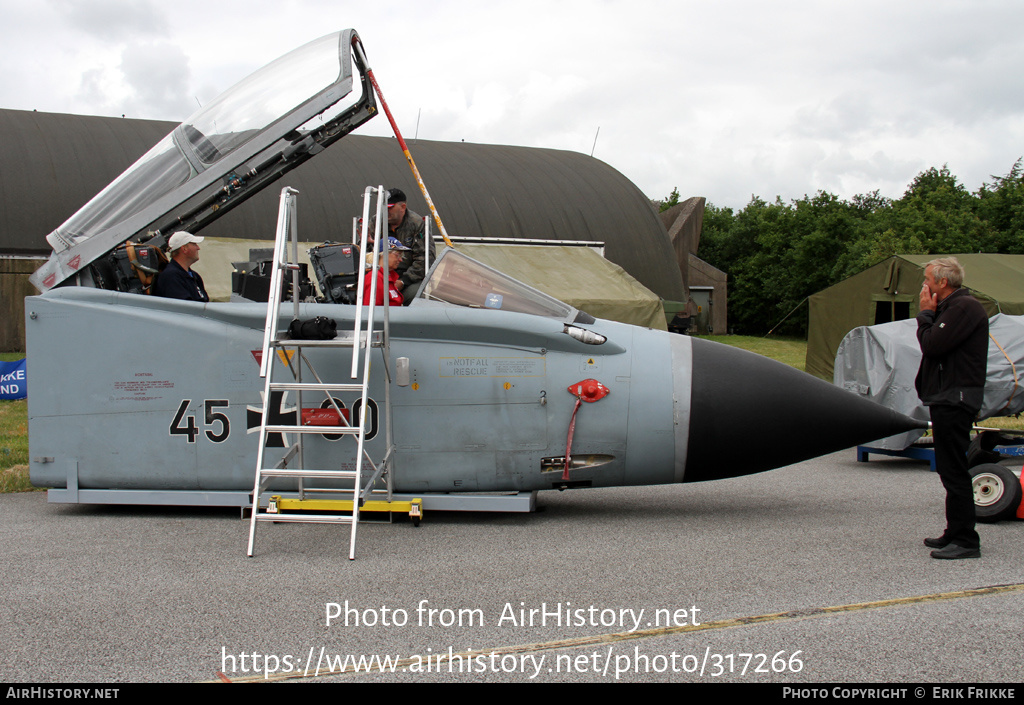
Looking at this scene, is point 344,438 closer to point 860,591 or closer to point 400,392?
point 400,392

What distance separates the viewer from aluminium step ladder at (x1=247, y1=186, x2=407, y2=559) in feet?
17.1

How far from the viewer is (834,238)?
44.3 meters

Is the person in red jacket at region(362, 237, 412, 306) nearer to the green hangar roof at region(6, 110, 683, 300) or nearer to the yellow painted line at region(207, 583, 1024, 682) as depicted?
the yellow painted line at region(207, 583, 1024, 682)

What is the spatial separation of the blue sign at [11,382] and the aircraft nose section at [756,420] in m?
12.5

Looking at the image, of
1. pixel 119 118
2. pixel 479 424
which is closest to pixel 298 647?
pixel 479 424

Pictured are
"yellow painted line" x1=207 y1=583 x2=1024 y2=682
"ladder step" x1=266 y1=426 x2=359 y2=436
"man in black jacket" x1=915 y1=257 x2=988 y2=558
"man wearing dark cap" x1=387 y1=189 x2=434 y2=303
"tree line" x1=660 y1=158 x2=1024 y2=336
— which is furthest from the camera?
"tree line" x1=660 y1=158 x2=1024 y2=336

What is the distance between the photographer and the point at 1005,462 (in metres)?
7.96

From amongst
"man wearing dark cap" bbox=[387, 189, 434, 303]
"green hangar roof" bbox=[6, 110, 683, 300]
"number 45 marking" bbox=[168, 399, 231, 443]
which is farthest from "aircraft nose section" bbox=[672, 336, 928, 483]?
"green hangar roof" bbox=[6, 110, 683, 300]

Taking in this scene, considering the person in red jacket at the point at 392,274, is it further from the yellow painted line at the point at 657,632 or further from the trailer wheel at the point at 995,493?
the trailer wheel at the point at 995,493

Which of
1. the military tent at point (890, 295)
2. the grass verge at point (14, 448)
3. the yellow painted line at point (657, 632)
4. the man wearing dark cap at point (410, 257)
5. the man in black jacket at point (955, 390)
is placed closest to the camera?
the yellow painted line at point (657, 632)

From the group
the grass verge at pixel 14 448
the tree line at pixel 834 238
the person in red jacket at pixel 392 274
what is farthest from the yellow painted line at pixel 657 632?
the tree line at pixel 834 238

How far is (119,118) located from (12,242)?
224 inches

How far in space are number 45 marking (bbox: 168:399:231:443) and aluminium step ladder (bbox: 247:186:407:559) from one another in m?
0.41

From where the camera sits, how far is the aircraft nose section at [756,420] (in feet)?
19.2
